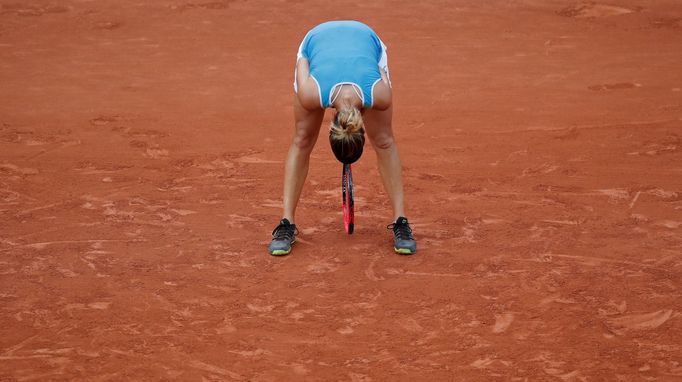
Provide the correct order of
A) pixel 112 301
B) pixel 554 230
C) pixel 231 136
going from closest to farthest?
pixel 112 301
pixel 554 230
pixel 231 136

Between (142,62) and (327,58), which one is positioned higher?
(327,58)

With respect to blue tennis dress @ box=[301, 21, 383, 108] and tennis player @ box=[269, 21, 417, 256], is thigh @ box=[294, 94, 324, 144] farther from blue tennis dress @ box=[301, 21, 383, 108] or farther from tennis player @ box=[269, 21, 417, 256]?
blue tennis dress @ box=[301, 21, 383, 108]

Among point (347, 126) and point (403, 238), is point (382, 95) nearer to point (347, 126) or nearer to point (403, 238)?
point (347, 126)

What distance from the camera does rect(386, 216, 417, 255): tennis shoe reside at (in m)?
6.25

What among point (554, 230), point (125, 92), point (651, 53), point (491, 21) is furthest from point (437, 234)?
point (491, 21)

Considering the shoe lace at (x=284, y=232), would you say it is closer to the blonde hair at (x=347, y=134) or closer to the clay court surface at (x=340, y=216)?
the clay court surface at (x=340, y=216)

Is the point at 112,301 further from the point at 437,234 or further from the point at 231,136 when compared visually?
the point at 231,136

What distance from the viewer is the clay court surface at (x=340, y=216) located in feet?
16.6

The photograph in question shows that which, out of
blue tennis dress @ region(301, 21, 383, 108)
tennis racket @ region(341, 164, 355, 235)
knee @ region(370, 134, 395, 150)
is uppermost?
blue tennis dress @ region(301, 21, 383, 108)

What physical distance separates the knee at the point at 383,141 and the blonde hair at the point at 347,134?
1.80 ft

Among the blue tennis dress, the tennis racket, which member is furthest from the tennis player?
the tennis racket

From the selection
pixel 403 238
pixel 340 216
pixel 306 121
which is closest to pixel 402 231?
pixel 403 238

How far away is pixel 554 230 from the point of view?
21.7 ft

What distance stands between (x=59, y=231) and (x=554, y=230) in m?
3.27
